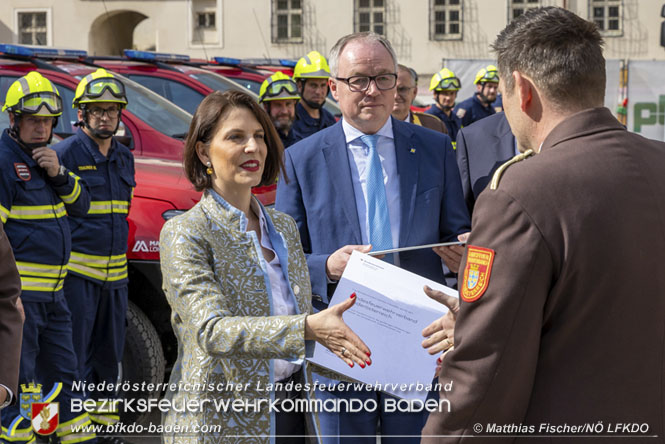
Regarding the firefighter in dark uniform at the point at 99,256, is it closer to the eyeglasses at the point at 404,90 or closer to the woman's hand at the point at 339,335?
the eyeglasses at the point at 404,90

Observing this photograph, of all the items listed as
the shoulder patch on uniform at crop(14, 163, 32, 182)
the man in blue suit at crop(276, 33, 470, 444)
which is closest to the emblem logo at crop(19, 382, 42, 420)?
the shoulder patch on uniform at crop(14, 163, 32, 182)

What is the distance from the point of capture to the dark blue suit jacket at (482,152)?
431cm

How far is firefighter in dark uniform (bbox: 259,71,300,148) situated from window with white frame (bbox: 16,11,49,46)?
33062 millimetres

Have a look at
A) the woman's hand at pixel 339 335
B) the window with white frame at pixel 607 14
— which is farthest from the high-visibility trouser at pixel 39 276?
the window with white frame at pixel 607 14

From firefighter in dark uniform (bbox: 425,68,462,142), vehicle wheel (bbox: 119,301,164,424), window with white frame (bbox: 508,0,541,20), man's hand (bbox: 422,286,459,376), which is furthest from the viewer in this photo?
window with white frame (bbox: 508,0,541,20)

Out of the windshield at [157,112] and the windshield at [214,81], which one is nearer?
the windshield at [157,112]

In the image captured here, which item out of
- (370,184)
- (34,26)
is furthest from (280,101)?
(34,26)

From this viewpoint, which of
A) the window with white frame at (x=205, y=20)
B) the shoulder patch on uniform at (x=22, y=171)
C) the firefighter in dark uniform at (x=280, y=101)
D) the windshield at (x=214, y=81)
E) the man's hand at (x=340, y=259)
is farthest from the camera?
the window with white frame at (x=205, y=20)

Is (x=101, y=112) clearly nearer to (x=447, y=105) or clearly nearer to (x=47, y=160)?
(x=47, y=160)

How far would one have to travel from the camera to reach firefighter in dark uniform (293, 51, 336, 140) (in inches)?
335

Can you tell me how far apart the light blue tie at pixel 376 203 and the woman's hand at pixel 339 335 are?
91cm

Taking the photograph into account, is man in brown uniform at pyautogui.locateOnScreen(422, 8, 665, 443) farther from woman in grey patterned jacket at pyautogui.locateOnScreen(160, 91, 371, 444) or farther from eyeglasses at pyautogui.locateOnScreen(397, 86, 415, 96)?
eyeglasses at pyautogui.locateOnScreen(397, 86, 415, 96)

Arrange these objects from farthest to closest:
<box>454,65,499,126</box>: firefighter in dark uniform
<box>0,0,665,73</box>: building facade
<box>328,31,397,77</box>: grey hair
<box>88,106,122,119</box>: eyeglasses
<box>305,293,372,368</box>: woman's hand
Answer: <box>0,0,665,73</box>: building facade < <box>454,65,499,126</box>: firefighter in dark uniform < <box>88,106,122,119</box>: eyeglasses < <box>328,31,397,77</box>: grey hair < <box>305,293,372,368</box>: woman's hand

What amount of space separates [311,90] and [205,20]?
30.8 m
